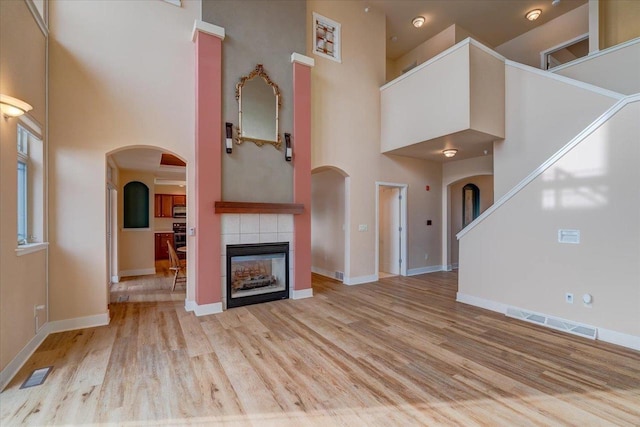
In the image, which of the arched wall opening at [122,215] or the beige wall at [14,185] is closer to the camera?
the beige wall at [14,185]

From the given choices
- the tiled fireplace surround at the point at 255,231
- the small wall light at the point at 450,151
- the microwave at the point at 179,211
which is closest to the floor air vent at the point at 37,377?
the tiled fireplace surround at the point at 255,231

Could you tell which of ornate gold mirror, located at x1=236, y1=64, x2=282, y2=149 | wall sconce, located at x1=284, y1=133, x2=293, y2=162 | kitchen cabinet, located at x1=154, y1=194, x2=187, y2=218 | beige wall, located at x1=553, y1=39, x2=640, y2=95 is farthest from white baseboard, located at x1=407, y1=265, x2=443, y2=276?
kitchen cabinet, located at x1=154, y1=194, x2=187, y2=218

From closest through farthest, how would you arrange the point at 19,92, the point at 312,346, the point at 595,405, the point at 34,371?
the point at 595,405
the point at 34,371
the point at 19,92
the point at 312,346

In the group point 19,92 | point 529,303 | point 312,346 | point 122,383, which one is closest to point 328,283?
point 312,346

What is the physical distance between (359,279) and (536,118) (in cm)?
410

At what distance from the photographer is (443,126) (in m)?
4.79

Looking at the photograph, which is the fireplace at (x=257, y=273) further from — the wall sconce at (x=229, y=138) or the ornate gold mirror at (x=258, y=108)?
the ornate gold mirror at (x=258, y=108)

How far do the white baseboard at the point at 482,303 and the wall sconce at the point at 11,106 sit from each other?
5.62m

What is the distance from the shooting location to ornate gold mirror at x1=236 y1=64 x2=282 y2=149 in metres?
4.43

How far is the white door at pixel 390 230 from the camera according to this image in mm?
6727

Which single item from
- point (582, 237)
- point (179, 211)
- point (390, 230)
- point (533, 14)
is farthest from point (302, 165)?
point (179, 211)

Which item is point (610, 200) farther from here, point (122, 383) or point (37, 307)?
point (37, 307)

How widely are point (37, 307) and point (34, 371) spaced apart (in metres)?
0.83

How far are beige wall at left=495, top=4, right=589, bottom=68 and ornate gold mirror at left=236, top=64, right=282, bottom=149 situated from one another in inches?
243
